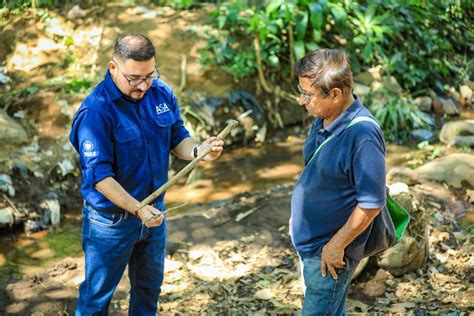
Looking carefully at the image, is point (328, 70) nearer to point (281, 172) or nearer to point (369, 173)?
point (369, 173)

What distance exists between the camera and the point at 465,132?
731cm

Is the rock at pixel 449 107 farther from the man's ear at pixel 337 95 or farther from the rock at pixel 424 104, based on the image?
the man's ear at pixel 337 95

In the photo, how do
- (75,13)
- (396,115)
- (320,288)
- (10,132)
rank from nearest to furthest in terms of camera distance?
(320,288), (10,132), (396,115), (75,13)

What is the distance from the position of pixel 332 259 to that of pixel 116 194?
1.02 metres

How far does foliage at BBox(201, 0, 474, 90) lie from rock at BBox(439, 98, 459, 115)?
1.34 ft

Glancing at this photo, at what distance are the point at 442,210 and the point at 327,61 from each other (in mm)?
3466

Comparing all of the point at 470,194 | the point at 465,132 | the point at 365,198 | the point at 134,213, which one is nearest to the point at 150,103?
the point at 134,213

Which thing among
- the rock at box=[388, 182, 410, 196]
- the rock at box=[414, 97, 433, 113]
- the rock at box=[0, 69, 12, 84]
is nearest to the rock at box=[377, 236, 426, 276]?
the rock at box=[388, 182, 410, 196]

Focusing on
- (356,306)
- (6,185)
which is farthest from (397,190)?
(6,185)

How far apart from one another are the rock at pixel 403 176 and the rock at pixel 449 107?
289 cm

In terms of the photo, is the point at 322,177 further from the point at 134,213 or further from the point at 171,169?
the point at 171,169

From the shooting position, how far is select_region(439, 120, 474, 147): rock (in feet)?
23.2

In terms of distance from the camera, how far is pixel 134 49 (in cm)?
282

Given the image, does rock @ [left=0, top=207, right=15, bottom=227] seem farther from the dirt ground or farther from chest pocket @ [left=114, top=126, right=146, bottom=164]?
chest pocket @ [left=114, top=126, right=146, bottom=164]
